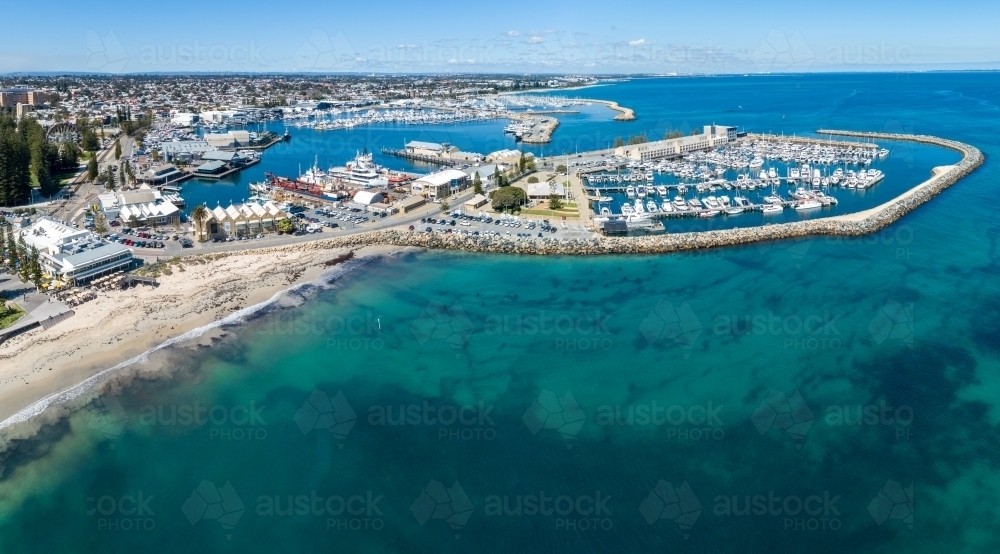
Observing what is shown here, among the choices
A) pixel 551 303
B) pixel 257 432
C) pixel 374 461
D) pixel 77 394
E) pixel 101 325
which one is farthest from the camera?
pixel 551 303

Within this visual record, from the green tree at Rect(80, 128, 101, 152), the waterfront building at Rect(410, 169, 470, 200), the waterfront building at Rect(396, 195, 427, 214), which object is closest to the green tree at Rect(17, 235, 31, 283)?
the waterfront building at Rect(396, 195, 427, 214)

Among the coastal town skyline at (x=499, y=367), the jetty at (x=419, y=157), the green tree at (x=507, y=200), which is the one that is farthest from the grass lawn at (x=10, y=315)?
the jetty at (x=419, y=157)

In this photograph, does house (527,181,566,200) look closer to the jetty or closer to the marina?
the marina

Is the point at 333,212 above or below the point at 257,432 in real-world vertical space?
above

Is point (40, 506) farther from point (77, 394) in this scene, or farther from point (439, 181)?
point (439, 181)

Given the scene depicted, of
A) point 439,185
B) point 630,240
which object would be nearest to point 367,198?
point 439,185

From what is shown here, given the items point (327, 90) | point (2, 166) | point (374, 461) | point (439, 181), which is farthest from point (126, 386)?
point (327, 90)

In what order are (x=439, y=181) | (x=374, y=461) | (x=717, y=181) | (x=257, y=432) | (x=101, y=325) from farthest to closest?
1. (x=717, y=181)
2. (x=439, y=181)
3. (x=101, y=325)
4. (x=257, y=432)
5. (x=374, y=461)
